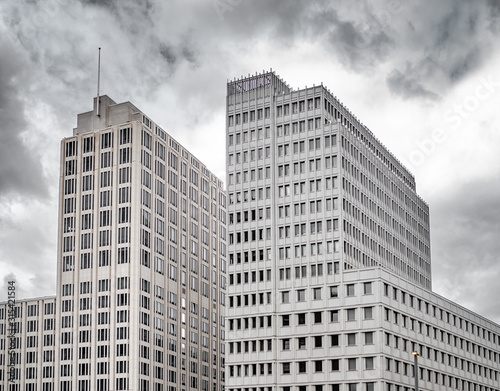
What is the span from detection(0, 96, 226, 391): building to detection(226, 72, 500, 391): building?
31.0 metres

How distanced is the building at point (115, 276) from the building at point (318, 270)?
3104cm

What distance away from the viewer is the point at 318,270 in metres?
146

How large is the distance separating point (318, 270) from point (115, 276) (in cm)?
5094

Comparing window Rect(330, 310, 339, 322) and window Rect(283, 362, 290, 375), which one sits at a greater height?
window Rect(330, 310, 339, 322)

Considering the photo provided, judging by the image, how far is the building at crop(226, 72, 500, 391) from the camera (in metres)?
140

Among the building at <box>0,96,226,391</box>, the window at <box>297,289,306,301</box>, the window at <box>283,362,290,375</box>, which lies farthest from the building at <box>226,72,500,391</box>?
the building at <box>0,96,226,391</box>

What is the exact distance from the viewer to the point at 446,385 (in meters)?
153

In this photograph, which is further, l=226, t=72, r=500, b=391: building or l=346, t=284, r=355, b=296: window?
l=346, t=284, r=355, b=296: window

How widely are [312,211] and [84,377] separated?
62.5m

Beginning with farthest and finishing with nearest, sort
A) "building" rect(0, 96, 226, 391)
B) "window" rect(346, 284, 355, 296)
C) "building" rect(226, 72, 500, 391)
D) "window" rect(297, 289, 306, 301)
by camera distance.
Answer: "building" rect(0, 96, 226, 391) → "window" rect(297, 289, 306, 301) → "window" rect(346, 284, 355, 296) → "building" rect(226, 72, 500, 391)

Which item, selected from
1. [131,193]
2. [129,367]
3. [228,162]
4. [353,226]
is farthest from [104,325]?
[353,226]

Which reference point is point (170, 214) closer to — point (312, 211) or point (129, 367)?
point (129, 367)

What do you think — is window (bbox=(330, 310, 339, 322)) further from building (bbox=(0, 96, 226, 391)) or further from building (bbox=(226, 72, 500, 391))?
building (bbox=(0, 96, 226, 391))

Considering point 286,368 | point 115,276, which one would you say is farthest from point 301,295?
point 115,276
